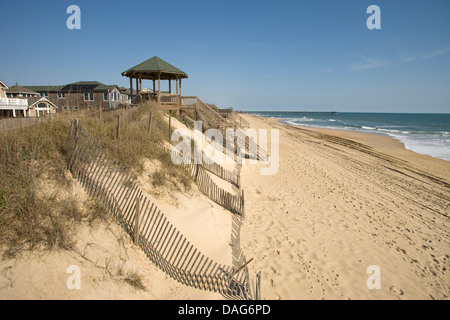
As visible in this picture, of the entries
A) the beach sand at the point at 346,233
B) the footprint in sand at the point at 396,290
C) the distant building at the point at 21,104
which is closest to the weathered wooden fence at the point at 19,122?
the beach sand at the point at 346,233

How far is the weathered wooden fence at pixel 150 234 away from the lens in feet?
15.3

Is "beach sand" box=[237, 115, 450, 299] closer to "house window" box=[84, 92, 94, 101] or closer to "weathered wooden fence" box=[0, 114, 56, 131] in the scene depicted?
"weathered wooden fence" box=[0, 114, 56, 131]

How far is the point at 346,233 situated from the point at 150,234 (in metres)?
6.49

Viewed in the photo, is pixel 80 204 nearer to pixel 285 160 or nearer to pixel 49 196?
pixel 49 196

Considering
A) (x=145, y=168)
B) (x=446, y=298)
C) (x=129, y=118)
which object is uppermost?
(x=129, y=118)

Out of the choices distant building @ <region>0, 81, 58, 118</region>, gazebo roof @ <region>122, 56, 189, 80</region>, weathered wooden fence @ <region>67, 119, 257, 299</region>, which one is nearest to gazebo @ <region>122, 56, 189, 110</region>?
gazebo roof @ <region>122, 56, 189, 80</region>

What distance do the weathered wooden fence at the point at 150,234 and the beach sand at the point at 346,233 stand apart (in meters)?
1.02

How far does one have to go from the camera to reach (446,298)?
520 centimetres

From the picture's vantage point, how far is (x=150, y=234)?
17.1 feet

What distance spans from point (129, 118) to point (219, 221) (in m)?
6.75

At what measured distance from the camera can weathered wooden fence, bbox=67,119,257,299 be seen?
4.66 metres

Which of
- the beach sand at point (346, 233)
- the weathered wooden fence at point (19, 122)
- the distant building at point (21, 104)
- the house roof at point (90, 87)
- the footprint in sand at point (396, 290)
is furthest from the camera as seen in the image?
the house roof at point (90, 87)

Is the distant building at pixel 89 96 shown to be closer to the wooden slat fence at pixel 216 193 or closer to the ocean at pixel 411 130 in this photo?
the wooden slat fence at pixel 216 193

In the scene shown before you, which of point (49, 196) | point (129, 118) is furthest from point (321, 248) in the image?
point (129, 118)
